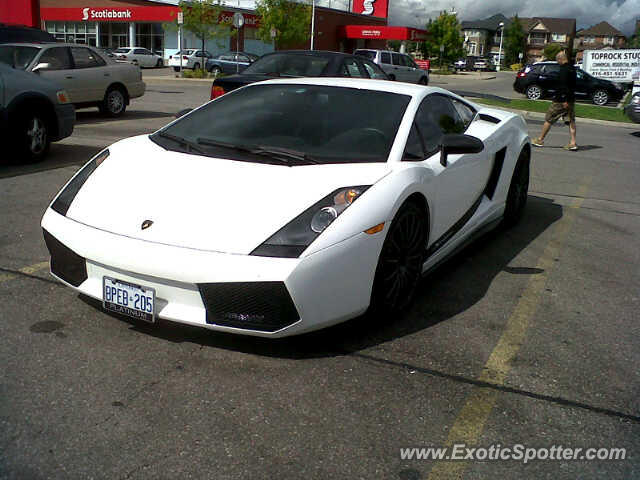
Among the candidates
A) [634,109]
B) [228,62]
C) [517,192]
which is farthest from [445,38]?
[517,192]

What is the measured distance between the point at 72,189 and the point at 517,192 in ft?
13.0

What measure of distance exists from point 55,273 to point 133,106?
45.2 ft

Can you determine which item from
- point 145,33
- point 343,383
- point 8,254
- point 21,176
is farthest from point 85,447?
point 145,33

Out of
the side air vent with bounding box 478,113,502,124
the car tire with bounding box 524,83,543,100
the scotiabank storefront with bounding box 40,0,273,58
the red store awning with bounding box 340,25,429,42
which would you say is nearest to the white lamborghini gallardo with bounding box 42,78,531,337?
the side air vent with bounding box 478,113,502,124

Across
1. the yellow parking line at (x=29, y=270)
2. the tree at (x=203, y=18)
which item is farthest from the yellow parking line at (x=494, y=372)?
the tree at (x=203, y=18)

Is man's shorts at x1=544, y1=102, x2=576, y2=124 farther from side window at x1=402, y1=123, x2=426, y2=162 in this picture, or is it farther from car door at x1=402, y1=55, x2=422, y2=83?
car door at x1=402, y1=55, x2=422, y2=83

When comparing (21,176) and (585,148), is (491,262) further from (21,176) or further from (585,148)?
(585,148)

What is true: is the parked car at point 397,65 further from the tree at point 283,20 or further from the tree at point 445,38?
the tree at point 445,38

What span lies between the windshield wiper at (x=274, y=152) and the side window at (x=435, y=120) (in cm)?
87

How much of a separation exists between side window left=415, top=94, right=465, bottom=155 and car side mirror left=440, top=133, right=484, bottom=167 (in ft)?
0.29

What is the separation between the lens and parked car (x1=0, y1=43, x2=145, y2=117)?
1244cm

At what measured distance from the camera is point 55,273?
12.1 feet

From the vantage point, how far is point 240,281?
3092 millimetres

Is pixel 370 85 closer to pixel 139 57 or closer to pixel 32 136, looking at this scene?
pixel 32 136
